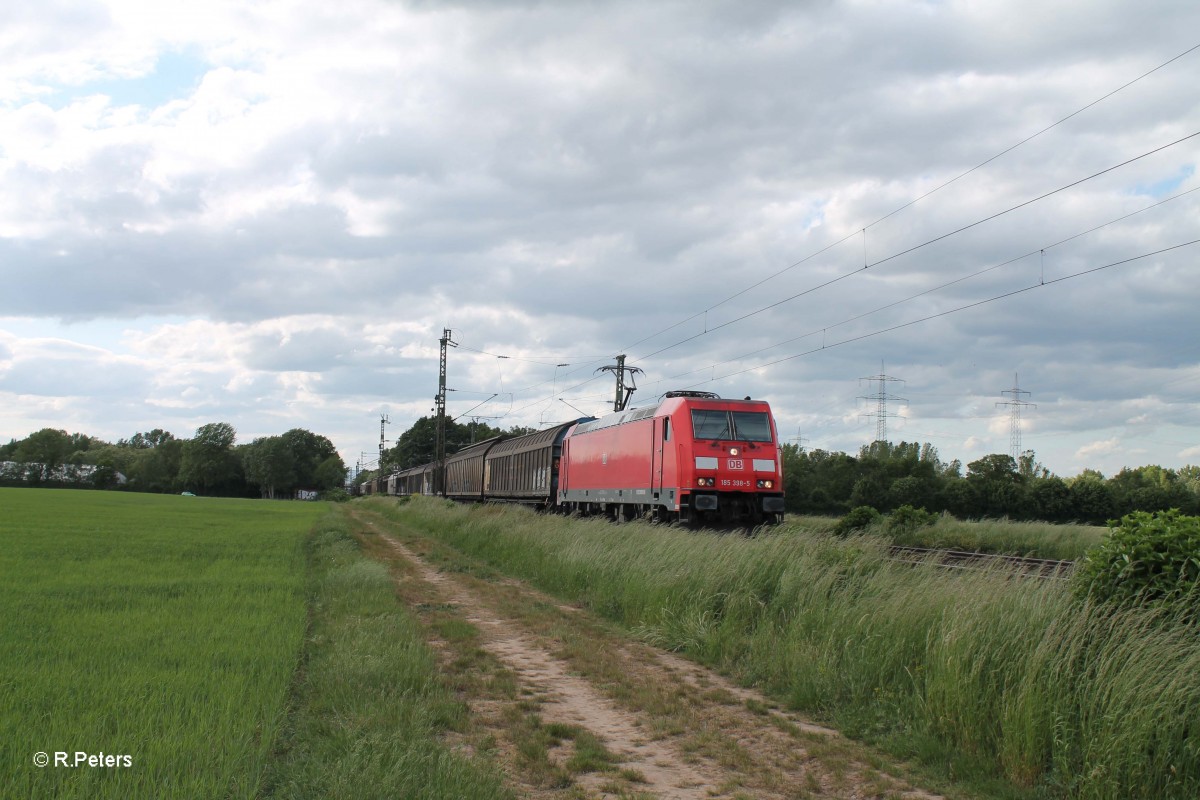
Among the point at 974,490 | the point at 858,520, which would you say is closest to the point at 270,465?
the point at 974,490

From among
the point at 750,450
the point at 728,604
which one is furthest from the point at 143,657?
the point at 750,450

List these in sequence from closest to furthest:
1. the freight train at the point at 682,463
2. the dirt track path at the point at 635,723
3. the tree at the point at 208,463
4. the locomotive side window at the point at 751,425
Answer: the dirt track path at the point at 635,723, the freight train at the point at 682,463, the locomotive side window at the point at 751,425, the tree at the point at 208,463

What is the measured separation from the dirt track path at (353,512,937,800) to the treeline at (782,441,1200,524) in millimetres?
34998

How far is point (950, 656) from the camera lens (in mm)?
6703

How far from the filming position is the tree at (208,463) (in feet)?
398

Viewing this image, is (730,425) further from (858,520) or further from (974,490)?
(974,490)

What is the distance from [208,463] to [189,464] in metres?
2.48

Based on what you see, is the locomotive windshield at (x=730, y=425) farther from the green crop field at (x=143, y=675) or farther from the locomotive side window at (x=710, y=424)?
the green crop field at (x=143, y=675)

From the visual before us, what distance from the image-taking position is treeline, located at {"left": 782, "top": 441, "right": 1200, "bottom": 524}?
4691 centimetres

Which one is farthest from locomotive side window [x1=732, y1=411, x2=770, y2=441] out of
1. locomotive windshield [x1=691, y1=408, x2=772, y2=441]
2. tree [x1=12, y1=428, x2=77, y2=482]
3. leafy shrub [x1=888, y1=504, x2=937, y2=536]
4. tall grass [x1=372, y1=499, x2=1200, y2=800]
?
tree [x1=12, y1=428, x2=77, y2=482]

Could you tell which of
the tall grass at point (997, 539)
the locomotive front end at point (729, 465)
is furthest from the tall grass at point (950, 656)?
the tall grass at point (997, 539)

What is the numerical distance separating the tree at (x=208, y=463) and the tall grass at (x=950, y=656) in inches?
4811

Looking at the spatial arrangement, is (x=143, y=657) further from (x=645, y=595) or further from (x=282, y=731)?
(x=645, y=595)

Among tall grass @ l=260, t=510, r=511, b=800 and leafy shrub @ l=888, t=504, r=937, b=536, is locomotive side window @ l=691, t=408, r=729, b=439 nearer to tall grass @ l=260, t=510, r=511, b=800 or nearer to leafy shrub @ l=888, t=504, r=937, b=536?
leafy shrub @ l=888, t=504, r=937, b=536
